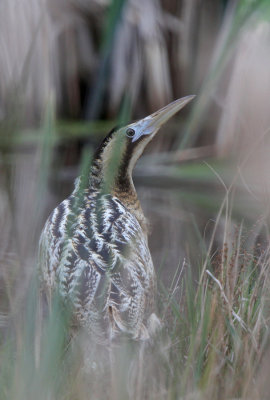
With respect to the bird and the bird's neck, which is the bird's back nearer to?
the bird

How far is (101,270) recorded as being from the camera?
65.7 inches

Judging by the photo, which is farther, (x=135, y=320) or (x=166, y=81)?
(x=166, y=81)

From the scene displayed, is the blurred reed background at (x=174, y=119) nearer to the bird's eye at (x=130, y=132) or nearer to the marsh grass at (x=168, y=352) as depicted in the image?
the marsh grass at (x=168, y=352)

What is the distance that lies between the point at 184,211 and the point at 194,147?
1.00 meters

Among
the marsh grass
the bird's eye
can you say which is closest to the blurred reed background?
the marsh grass

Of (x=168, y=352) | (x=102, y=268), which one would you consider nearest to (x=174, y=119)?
(x=102, y=268)

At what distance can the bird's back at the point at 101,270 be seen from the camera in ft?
5.35

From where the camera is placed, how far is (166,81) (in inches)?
187

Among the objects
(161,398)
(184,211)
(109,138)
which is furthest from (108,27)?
(184,211)

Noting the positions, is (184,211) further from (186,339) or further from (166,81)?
(186,339)

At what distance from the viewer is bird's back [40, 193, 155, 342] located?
163 centimetres

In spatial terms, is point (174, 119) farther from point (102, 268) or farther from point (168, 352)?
point (168, 352)

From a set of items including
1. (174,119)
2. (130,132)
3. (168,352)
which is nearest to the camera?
(168,352)

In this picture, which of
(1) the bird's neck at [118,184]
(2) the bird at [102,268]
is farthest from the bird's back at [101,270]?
(1) the bird's neck at [118,184]
